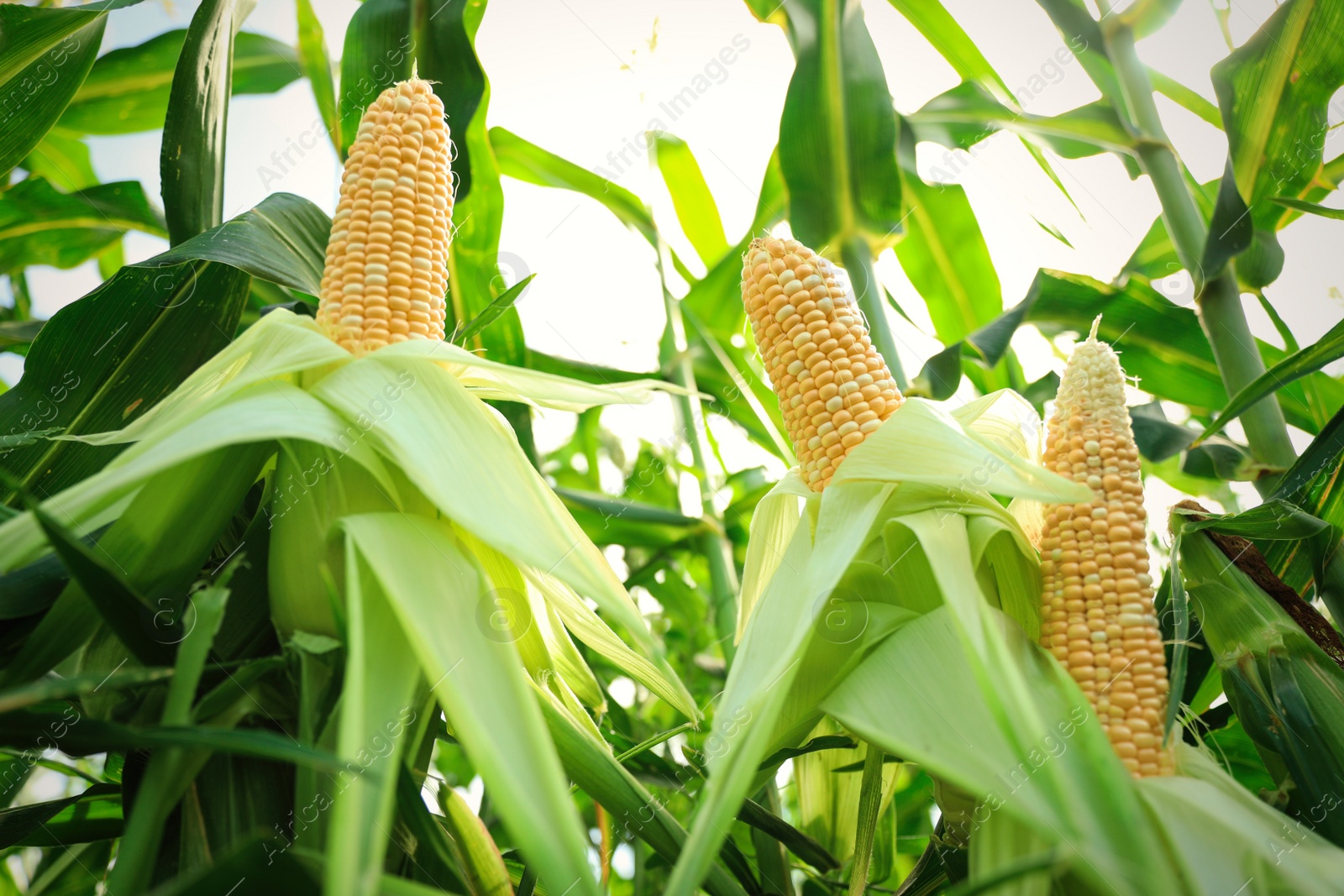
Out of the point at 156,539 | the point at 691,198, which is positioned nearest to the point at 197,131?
the point at 156,539

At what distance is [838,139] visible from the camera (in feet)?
3.72

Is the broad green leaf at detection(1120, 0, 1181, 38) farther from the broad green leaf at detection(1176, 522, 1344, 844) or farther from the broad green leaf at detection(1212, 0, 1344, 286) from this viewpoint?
the broad green leaf at detection(1176, 522, 1344, 844)

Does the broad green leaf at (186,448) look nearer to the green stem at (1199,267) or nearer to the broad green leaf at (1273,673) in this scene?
the broad green leaf at (1273,673)

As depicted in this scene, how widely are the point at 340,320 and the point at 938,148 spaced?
3.30 feet

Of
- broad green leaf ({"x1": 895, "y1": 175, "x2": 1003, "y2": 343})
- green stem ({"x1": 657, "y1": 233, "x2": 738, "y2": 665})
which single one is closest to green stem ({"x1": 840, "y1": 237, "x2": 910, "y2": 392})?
broad green leaf ({"x1": 895, "y1": 175, "x2": 1003, "y2": 343})

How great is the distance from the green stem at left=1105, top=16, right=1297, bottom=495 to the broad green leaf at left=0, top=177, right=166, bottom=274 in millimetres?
1463

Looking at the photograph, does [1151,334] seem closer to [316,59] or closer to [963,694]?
[963,694]

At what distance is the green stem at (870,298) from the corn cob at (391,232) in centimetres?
59

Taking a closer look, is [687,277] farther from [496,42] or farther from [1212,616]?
[1212,616]

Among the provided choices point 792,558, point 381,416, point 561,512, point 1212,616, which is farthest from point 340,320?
point 1212,616

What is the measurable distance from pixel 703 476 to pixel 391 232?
0.78m

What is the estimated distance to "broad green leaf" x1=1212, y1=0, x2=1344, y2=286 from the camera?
966 millimetres

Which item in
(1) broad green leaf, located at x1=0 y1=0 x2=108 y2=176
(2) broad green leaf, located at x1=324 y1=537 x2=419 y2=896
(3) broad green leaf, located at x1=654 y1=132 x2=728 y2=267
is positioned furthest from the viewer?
(3) broad green leaf, located at x1=654 y1=132 x2=728 y2=267

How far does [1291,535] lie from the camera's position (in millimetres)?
684
